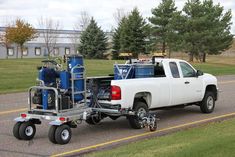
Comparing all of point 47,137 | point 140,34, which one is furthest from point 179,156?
point 140,34

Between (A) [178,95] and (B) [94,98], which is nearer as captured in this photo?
(B) [94,98]

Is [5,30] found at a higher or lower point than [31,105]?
higher

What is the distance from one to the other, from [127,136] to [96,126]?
1.58 metres

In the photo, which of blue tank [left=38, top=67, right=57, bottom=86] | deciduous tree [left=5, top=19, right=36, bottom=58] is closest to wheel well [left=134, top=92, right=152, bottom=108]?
blue tank [left=38, top=67, right=57, bottom=86]

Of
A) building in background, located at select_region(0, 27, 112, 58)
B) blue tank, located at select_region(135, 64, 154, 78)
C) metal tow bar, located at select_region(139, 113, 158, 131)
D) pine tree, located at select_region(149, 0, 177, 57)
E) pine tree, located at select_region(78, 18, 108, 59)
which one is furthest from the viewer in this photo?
building in background, located at select_region(0, 27, 112, 58)

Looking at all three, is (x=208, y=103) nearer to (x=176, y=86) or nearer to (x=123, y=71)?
(x=176, y=86)

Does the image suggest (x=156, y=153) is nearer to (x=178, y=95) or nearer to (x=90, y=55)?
(x=178, y=95)

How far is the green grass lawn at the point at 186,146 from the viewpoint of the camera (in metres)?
7.72

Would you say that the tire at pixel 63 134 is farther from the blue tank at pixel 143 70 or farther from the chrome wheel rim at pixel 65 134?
the blue tank at pixel 143 70

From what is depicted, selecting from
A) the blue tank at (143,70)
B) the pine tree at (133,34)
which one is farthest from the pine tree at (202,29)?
the blue tank at (143,70)

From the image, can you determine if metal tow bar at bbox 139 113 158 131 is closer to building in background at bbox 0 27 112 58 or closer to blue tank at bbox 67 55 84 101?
blue tank at bbox 67 55 84 101

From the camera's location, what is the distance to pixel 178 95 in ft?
41.6

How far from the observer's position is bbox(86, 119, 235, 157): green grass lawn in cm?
772

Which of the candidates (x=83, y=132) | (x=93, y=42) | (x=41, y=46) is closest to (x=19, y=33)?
(x=93, y=42)
